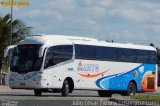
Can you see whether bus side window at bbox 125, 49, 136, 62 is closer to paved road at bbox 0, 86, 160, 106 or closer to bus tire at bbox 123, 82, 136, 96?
bus tire at bbox 123, 82, 136, 96

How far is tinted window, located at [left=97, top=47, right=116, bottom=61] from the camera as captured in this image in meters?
32.7

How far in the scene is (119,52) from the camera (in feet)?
111

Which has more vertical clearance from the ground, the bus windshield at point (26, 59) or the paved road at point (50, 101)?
the bus windshield at point (26, 59)

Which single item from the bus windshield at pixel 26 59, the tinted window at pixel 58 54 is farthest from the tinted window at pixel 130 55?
the bus windshield at pixel 26 59

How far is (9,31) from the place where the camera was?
5347 centimetres

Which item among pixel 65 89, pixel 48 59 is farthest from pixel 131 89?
pixel 48 59

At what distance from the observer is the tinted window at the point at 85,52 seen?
31141 millimetres

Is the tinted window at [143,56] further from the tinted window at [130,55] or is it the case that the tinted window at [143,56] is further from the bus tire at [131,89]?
the bus tire at [131,89]

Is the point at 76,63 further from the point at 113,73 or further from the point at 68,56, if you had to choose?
the point at 113,73

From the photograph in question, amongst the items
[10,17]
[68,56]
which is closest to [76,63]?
[68,56]

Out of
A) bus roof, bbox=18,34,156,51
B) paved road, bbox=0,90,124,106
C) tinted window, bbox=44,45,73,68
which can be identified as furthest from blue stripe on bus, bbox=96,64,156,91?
paved road, bbox=0,90,124,106

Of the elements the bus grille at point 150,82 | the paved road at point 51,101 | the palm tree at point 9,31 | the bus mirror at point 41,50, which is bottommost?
the paved road at point 51,101

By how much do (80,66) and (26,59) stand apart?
11.0 feet

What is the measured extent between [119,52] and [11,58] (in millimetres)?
7116
